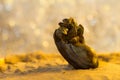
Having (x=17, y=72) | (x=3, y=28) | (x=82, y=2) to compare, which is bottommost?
(x=17, y=72)

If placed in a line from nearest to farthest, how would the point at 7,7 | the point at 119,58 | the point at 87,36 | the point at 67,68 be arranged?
the point at 67,68 < the point at 119,58 < the point at 7,7 < the point at 87,36

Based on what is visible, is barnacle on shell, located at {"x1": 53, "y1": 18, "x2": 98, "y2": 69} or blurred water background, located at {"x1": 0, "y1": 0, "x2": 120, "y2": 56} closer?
barnacle on shell, located at {"x1": 53, "y1": 18, "x2": 98, "y2": 69}

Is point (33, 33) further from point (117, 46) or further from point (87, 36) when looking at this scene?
point (117, 46)

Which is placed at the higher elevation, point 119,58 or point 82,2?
point 82,2

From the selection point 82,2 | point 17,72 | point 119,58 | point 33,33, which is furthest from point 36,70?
point 82,2

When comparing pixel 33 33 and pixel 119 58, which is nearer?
pixel 119 58

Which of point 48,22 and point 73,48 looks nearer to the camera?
point 73,48
